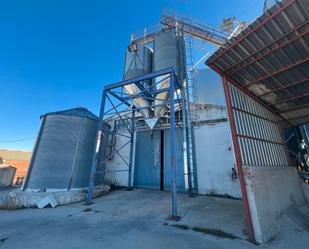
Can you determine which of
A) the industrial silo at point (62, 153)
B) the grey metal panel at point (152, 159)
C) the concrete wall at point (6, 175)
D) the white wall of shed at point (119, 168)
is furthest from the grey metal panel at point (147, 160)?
the concrete wall at point (6, 175)

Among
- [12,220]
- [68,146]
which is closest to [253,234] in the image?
[12,220]

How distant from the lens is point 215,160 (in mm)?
7340

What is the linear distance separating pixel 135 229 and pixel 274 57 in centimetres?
552

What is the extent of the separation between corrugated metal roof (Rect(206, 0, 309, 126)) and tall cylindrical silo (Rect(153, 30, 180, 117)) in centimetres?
308

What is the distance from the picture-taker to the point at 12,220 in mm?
4098

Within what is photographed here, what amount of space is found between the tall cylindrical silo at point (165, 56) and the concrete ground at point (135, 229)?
15.7ft

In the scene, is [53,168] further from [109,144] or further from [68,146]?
[109,144]

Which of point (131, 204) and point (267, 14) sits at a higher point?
point (267, 14)

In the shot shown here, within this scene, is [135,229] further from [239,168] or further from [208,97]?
[208,97]

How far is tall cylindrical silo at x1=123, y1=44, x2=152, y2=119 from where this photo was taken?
7539 millimetres

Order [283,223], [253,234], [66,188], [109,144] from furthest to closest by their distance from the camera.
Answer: [109,144] → [66,188] → [283,223] → [253,234]

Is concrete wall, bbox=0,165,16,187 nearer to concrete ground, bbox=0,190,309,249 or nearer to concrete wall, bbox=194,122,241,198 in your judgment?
concrete ground, bbox=0,190,309,249

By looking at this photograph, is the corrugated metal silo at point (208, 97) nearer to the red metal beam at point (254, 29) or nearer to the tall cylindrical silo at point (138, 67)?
the tall cylindrical silo at point (138, 67)

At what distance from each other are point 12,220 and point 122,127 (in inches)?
272
